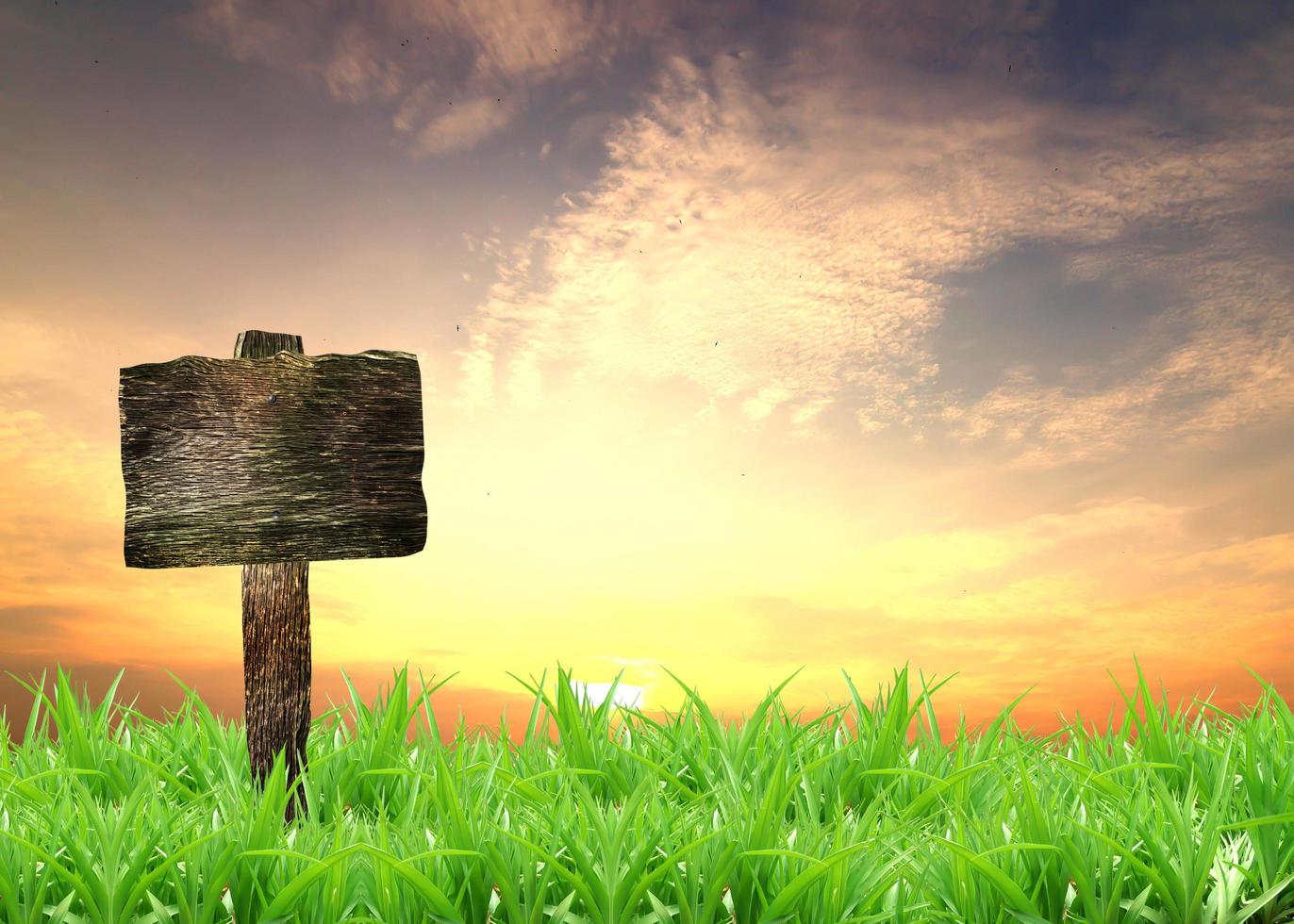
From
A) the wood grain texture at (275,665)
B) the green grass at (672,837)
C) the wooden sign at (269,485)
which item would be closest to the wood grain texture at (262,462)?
the wooden sign at (269,485)

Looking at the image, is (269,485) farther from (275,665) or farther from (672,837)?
(672,837)

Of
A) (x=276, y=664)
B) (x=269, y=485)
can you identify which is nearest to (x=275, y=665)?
(x=276, y=664)

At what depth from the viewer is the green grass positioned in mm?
3020

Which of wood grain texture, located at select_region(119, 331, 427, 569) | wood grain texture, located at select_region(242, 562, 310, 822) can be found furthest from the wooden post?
wood grain texture, located at select_region(119, 331, 427, 569)

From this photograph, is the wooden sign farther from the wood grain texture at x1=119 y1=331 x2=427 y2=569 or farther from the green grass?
the green grass

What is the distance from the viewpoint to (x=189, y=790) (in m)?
4.26

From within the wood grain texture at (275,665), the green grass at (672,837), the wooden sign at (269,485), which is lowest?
the green grass at (672,837)

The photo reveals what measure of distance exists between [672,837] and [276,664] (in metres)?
1.85

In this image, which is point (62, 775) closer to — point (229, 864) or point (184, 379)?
point (229, 864)

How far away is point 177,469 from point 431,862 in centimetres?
199

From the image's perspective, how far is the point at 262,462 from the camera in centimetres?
415

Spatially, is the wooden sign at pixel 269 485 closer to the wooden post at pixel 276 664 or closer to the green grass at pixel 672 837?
the wooden post at pixel 276 664

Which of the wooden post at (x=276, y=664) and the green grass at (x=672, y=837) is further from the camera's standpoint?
the wooden post at (x=276, y=664)

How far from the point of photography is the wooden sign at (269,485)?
13.6ft
